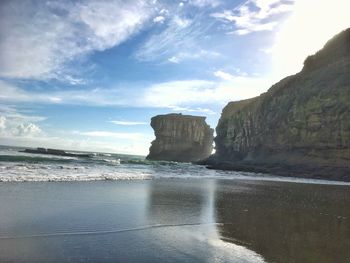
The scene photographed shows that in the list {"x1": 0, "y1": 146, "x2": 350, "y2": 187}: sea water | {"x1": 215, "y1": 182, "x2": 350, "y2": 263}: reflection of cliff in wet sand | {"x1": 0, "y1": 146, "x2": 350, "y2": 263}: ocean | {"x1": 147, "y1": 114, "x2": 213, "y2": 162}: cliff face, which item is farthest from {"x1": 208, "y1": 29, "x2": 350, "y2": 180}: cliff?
{"x1": 0, "y1": 146, "x2": 350, "y2": 263}: ocean

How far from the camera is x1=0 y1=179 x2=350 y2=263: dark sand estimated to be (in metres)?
5.52

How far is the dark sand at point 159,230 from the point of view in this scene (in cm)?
552

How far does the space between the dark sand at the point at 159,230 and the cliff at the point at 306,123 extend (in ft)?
101

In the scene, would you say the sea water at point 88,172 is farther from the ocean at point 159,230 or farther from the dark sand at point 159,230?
the dark sand at point 159,230

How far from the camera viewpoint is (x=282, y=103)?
180ft

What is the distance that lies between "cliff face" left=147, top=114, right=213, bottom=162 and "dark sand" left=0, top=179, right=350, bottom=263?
83802 millimetres

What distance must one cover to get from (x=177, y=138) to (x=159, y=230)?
88728 millimetres

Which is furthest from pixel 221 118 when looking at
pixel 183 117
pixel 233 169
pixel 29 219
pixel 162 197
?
pixel 29 219

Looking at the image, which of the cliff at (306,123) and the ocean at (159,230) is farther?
the cliff at (306,123)

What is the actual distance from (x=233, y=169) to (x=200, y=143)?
51036 mm

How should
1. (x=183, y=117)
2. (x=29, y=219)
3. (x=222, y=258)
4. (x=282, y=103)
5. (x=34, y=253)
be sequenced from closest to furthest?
(x=34, y=253) → (x=222, y=258) → (x=29, y=219) → (x=282, y=103) → (x=183, y=117)

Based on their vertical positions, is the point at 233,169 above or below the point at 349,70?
below

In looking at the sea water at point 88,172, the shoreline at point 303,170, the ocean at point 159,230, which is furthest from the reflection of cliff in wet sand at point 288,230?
the shoreline at point 303,170

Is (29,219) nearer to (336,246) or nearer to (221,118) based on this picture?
(336,246)
